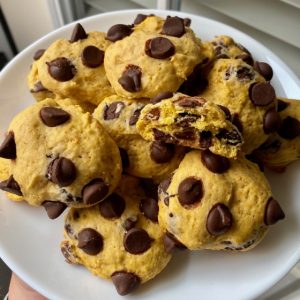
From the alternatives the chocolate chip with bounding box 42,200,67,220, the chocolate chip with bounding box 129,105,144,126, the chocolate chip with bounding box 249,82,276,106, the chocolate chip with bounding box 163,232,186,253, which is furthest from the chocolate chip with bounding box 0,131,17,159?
the chocolate chip with bounding box 249,82,276,106

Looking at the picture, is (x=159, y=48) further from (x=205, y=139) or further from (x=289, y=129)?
(x=289, y=129)

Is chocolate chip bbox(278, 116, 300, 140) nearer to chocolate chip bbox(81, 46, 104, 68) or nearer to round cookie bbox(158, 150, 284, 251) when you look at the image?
round cookie bbox(158, 150, 284, 251)

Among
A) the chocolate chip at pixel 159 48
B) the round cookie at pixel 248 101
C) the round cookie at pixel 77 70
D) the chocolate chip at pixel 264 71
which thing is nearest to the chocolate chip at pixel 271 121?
the round cookie at pixel 248 101

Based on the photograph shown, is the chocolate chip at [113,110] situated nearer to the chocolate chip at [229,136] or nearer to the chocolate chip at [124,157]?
the chocolate chip at [124,157]

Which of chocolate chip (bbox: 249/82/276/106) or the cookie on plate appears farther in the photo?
chocolate chip (bbox: 249/82/276/106)

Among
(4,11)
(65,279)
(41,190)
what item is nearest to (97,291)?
(65,279)

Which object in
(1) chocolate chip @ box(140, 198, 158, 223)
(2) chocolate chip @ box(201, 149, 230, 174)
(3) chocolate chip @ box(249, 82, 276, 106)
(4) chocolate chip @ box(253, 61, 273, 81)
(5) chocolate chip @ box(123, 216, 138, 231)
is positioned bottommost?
(5) chocolate chip @ box(123, 216, 138, 231)

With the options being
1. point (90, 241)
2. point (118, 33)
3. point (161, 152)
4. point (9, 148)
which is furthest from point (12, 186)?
point (118, 33)
